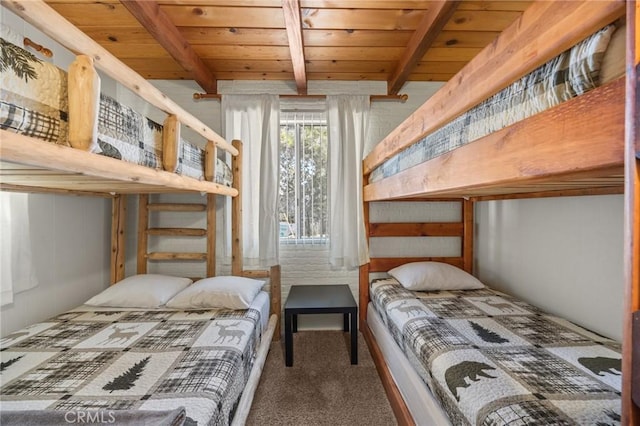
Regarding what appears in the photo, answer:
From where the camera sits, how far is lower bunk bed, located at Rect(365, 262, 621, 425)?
0.87 metres

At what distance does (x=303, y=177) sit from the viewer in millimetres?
2652

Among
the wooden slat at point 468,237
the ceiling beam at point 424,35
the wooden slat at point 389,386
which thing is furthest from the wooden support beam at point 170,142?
the wooden slat at point 468,237

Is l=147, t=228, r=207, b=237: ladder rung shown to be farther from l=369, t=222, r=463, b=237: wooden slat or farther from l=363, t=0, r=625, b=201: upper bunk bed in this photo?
l=363, t=0, r=625, b=201: upper bunk bed

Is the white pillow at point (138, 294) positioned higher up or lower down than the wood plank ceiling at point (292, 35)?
lower down

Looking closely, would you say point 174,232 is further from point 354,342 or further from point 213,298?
point 354,342

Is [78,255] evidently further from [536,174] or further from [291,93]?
[536,174]

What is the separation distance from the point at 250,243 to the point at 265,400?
3.96 ft

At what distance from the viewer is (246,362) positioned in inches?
57.4

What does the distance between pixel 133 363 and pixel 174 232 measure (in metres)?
1.50

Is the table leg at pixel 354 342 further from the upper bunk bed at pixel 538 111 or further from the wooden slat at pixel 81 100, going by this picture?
the wooden slat at pixel 81 100

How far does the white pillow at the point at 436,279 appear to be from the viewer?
216cm

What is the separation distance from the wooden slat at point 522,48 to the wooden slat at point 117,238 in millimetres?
2485

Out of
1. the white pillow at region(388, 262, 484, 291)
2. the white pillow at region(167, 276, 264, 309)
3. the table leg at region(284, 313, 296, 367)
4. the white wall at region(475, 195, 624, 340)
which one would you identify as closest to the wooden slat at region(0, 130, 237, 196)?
the white pillow at region(167, 276, 264, 309)

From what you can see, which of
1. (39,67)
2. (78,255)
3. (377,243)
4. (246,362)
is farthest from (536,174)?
(78,255)
